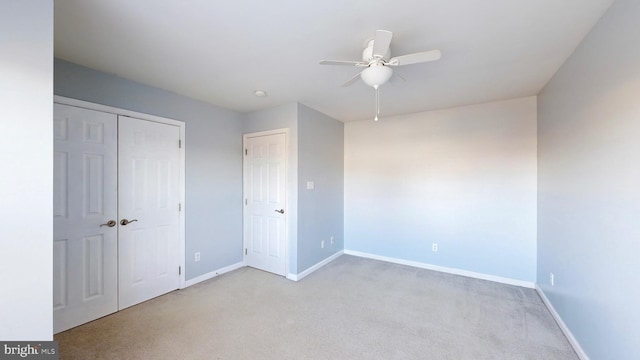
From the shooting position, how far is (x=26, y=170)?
1.22m

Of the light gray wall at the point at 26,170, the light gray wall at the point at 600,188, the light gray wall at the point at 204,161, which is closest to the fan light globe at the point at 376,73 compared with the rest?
the light gray wall at the point at 600,188

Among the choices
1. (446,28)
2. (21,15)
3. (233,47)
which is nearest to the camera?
(21,15)

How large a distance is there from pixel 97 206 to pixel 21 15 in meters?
1.82

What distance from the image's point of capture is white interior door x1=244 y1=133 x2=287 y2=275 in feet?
11.6

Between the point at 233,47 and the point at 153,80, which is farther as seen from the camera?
the point at 153,80

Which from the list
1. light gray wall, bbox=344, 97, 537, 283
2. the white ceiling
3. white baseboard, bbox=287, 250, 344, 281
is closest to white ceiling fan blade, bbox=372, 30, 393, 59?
the white ceiling

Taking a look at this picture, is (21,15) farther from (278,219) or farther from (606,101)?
(606,101)

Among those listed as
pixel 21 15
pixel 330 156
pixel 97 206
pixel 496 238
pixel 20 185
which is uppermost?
pixel 21 15

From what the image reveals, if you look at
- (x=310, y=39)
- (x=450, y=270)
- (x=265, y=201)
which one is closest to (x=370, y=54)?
(x=310, y=39)

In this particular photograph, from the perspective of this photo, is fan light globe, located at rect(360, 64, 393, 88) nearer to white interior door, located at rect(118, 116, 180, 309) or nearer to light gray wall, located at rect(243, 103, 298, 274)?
light gray wall, located at rect(243, 103, 298, 274)

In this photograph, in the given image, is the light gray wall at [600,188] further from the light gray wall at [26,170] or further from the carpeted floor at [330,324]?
the light gray wall at [26,170]

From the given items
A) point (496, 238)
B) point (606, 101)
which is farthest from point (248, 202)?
point (606, 101)

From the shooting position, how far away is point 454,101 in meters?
3.36

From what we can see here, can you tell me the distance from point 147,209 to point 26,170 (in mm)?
1742
